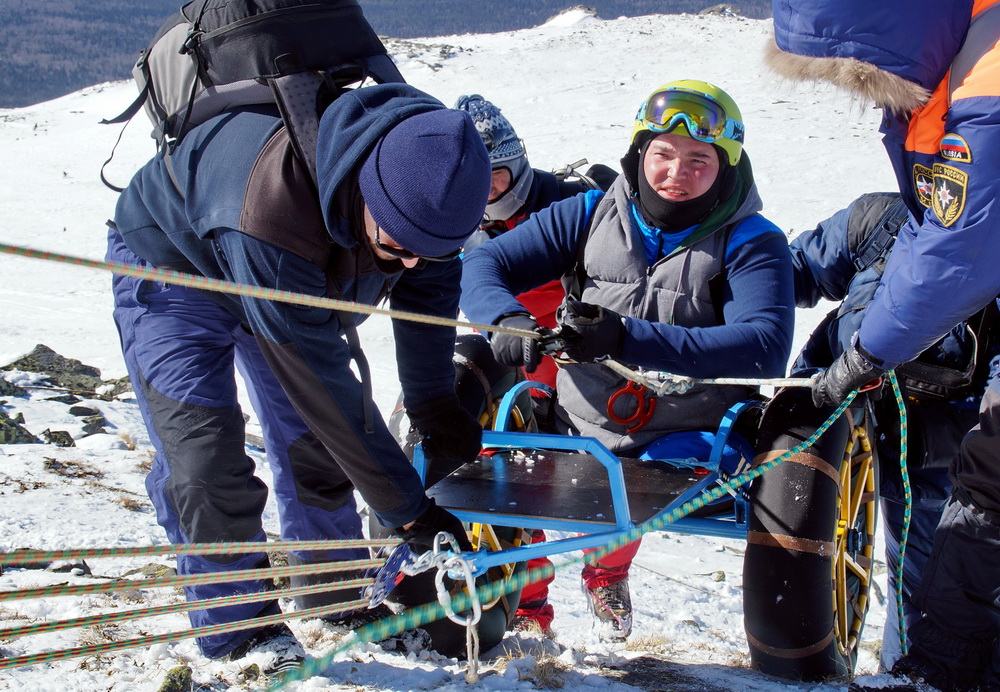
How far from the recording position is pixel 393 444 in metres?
2.33

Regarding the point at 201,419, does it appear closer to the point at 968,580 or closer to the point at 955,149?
the point at 955,149

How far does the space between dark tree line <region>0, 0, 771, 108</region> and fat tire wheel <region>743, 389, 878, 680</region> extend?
28481 millimetres

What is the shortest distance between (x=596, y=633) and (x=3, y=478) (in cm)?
279

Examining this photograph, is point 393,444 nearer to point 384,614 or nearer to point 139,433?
point 384,614

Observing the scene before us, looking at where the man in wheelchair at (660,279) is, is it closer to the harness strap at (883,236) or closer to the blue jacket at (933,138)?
the harness strap at (883,236)

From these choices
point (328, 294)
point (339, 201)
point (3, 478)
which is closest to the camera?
point (339, 201)

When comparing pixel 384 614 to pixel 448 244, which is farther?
pixel 384 614

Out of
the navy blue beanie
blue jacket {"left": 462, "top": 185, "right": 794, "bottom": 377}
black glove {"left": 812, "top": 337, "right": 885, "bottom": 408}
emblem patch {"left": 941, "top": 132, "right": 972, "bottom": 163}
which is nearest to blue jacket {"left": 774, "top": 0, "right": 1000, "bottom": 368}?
emblem patch {"left": 941, "top": 132, "right": 972, "bottom": 163}

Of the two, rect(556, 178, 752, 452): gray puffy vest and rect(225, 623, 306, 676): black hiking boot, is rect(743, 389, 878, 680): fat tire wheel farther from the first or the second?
rect(225, 623, 306, 676): black hiking boot

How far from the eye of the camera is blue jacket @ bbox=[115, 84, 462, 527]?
6.70 ft

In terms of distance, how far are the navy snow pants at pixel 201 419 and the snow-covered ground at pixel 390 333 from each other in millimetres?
307

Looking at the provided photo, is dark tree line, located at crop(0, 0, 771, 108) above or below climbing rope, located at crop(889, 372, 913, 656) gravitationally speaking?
above

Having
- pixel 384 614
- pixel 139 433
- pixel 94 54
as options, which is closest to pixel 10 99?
pixel 94 54

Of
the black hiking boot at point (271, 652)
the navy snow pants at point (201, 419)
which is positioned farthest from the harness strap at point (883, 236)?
the black hiking boot at point (271, 652)
